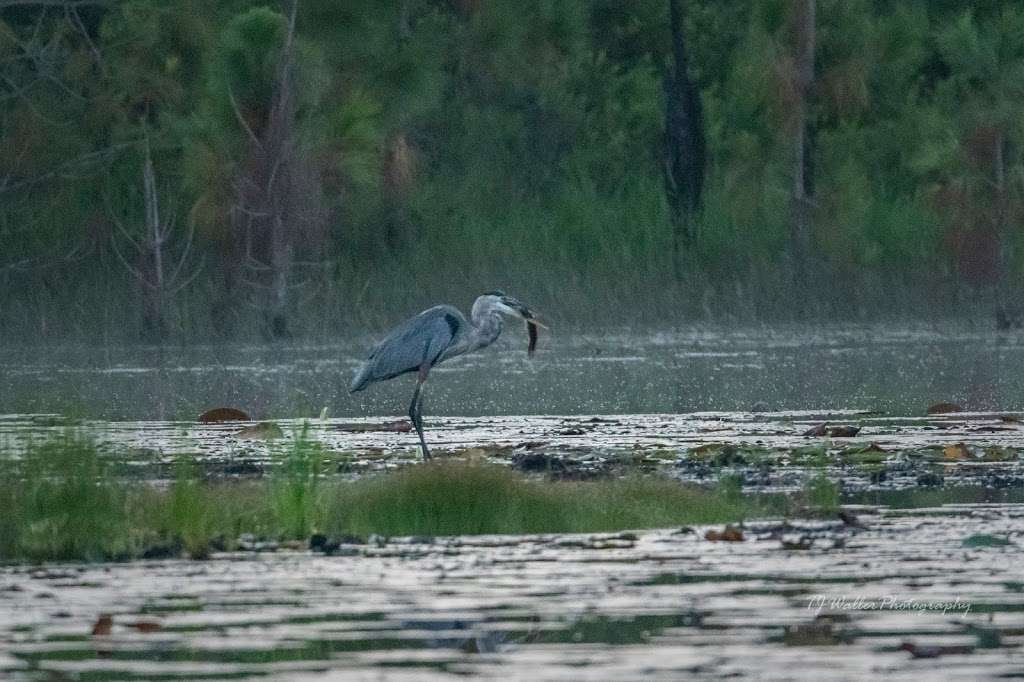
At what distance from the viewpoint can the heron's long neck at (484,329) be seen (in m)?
12.2

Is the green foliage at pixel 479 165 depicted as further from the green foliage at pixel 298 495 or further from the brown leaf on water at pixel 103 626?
the brown leaf on water at pixel 103 626

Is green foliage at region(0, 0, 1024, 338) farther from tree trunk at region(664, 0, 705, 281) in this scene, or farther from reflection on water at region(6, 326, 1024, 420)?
reflection on water at region(6, 326, 1024, 420)

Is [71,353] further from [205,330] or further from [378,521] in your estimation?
[378,521]

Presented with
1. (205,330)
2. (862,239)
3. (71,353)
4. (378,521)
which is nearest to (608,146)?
(862,239)

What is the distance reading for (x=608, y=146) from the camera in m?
29.3

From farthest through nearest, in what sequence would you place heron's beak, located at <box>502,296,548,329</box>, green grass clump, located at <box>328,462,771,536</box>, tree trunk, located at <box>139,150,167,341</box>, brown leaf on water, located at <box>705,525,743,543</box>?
tree trunk, located at <box>139,150,167,341</box> < heron's beak, located at <box>502,296,548,329</box> < green grass clump, located at <box>328,462,771,536</box> < brown leaf on water, located at <box>705,525,743,543</box>

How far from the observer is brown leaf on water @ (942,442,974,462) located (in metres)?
10.7

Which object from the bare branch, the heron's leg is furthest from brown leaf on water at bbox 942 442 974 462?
the bare branch

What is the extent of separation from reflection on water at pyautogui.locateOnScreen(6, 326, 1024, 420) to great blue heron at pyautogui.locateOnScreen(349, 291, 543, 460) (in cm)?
120

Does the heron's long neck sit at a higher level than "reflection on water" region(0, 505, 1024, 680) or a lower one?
higher

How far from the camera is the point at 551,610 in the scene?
6387mm

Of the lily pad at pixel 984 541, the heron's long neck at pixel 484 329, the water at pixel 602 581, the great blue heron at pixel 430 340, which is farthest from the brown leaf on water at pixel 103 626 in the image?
the heron's long neck at pixel 484 329

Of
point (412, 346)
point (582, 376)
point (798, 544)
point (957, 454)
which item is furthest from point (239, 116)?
point (798, 544)

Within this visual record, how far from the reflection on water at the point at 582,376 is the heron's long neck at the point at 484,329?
1333 mm
